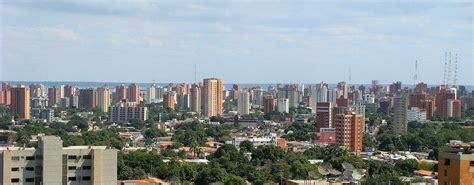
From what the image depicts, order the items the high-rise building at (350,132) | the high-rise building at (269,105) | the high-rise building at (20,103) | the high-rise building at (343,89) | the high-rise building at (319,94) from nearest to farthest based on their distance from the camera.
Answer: the high-rise building at (350,132) → the high-rise building at (20,103) → the high-rise building at (269,105) → the high-rise building at (319,94) → the high-rise building at (343,89)

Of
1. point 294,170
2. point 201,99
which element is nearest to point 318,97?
point 201,99

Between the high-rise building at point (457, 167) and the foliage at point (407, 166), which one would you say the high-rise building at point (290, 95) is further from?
the high-rise building at point (457, 167)

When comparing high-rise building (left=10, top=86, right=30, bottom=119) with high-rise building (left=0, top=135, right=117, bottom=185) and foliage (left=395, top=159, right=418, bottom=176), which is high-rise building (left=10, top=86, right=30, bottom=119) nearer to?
foliage (left=395, top=159, right=418, bottom=176)

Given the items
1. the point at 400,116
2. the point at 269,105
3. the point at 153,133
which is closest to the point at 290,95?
the point at 269,105

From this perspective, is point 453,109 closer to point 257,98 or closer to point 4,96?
point 4,96

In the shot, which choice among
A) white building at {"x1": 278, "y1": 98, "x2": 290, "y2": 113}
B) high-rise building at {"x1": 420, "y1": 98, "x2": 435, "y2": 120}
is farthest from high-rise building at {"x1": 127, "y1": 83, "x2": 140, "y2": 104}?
high-rise building at {"x1": 420, "y1": 98, "x2": 435, "y2": 120}

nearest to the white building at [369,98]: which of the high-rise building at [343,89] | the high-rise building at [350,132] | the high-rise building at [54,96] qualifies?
the high-rise building at [343,89]
